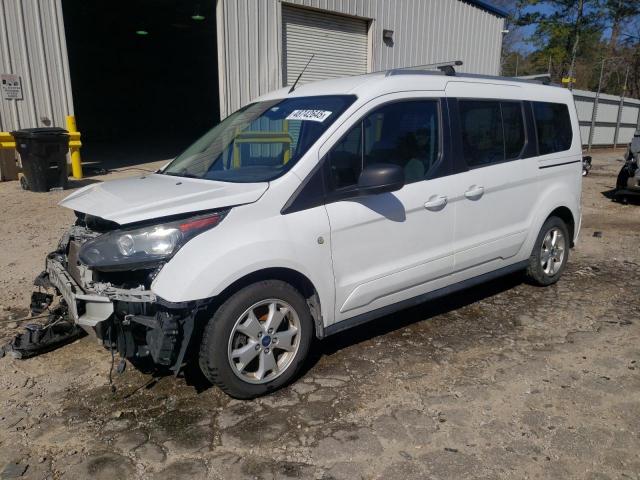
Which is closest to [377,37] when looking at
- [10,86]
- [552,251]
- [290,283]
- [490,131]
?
[10,86]

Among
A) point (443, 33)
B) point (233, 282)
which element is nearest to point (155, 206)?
point (233, 282)

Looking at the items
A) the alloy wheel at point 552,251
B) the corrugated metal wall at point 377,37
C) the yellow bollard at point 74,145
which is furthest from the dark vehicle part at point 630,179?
the yellow bollard at point 74,145

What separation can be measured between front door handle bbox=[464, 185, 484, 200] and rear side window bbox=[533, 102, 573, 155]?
102cm

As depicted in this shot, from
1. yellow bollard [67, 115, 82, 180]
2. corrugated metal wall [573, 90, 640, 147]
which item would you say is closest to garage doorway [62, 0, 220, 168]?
yellow bollard [67, 115, 82, 180]

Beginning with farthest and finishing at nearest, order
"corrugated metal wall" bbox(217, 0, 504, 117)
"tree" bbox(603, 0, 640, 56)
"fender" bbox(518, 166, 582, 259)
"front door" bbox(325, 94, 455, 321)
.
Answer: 1. "tree" bbox(603, 0, 640, 56)
2. "corrugated metal wall" bbox(217, 0, 504, 117)
3. "fender" bbox(518, 166, 582, 259)
4. "front door" bbox(325, 94, 455, 321)

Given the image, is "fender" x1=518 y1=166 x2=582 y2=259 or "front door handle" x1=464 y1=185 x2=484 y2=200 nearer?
"front door handle" x1=464 y1=185 x2=484 y2=200

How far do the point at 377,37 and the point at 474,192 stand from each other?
1108cm

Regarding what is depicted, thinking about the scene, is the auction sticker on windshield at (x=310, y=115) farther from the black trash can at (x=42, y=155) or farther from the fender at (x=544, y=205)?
the black trash can at (x=42, y=155)

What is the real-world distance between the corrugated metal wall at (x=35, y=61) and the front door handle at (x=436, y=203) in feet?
28.6

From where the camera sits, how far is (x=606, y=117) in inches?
838

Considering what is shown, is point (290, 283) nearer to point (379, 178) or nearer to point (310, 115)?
point (379, 178)

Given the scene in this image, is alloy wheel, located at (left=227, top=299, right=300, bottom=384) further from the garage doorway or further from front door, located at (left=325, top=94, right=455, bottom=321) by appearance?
the garage doorway

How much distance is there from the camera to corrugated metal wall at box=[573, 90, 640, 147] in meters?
19.8

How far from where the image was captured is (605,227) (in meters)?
8.06
